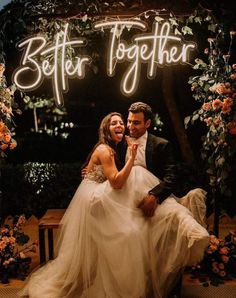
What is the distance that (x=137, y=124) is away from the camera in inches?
186

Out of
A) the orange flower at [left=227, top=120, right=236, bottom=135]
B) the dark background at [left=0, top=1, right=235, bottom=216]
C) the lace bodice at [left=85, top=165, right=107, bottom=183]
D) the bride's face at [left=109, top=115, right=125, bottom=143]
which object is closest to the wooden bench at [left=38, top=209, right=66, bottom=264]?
the lace bodice at [left=85, top=165, right=107, bottom=183]

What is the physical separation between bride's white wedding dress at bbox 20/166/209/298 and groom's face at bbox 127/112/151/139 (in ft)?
1.34

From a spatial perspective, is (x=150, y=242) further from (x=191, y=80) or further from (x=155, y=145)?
(x=191, y=80)

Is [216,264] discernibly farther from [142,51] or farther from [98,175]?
[142,51]

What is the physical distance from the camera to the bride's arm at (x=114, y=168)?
439 cm

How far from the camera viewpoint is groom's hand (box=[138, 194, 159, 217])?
4352 mm

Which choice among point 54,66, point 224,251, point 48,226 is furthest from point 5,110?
point 224,251

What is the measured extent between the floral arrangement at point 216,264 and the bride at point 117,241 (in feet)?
2.54

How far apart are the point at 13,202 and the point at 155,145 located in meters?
3.60

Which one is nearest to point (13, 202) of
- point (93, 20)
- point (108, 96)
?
point (93, 20)

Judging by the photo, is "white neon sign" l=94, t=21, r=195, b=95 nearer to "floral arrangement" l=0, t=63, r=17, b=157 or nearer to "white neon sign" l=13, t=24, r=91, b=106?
"white neon sign" l=13, t=24, r=91, b=106

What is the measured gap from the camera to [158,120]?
13.4m

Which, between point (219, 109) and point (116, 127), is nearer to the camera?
point (116, 127)

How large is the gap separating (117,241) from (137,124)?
1.29 m
